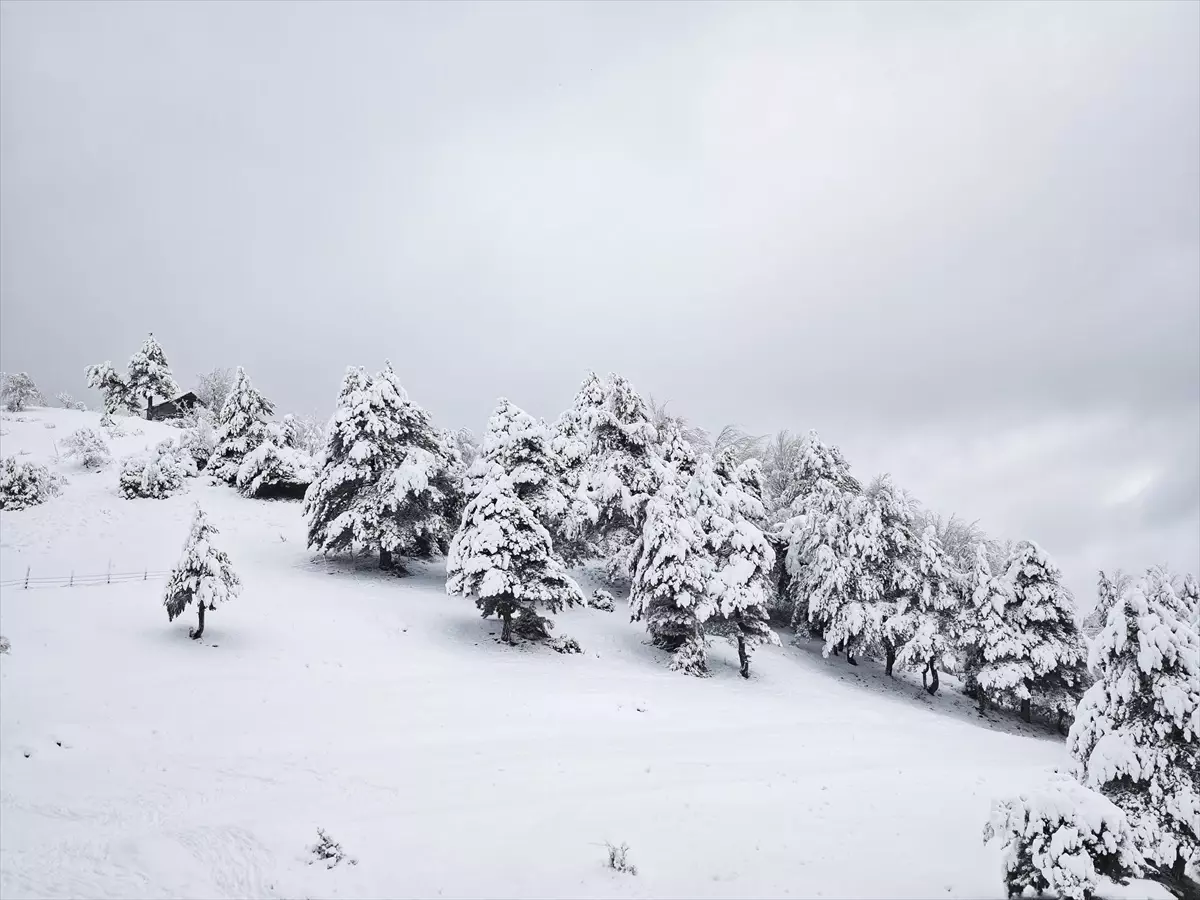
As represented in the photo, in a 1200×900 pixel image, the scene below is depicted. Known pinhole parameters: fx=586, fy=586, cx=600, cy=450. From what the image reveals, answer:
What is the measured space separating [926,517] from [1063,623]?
16.4 meters

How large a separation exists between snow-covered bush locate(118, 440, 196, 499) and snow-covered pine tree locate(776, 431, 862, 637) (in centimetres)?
3878

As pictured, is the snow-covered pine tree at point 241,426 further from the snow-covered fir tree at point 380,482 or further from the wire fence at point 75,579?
the wire fence at point 75,579

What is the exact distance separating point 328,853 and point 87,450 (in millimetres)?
43398

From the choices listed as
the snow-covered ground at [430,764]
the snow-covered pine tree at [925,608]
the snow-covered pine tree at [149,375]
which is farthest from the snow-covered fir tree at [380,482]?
the snow-covered pine tree at [149,375]

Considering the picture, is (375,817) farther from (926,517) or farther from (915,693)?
(926,517)

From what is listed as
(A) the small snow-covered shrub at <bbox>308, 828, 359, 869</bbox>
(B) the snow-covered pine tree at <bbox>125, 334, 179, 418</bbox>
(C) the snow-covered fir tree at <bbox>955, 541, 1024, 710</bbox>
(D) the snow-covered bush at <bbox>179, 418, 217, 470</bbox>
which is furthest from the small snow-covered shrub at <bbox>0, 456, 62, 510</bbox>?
(C) the snow-covered fir tree at <bbox>955, 541, 1024, 710</bbox>

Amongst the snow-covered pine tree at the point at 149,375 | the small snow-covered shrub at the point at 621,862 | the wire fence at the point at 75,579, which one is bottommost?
the wire fence at the point at 75,579

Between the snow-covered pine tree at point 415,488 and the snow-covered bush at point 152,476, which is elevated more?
the snow-covered pine tree at point 415,488

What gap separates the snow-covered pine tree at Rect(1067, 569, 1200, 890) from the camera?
9336 millimetres

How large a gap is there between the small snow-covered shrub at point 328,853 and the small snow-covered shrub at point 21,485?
109ft

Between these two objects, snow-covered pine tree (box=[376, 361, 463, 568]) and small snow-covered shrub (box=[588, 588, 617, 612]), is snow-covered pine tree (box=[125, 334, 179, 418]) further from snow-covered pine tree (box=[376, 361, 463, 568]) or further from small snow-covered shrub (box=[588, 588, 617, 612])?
small snow-covered shrub (box=[588, 588, 617, 612])

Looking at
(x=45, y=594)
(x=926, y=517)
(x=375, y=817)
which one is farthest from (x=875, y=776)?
(x=926, y=517)

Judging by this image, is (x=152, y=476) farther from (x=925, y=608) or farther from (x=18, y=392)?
(x=925, y=608)

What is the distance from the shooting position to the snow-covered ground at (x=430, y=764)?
9.75 m
